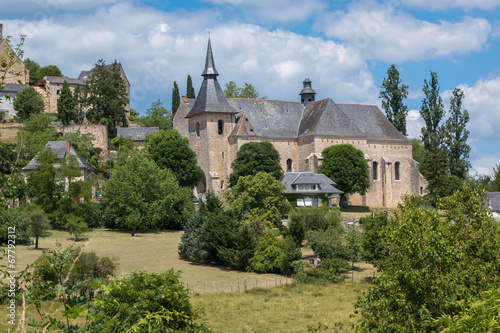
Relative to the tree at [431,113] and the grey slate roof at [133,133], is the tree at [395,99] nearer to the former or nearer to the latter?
the tree at [431,113]

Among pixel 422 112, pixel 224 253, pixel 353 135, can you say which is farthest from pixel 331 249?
pixel 422 112

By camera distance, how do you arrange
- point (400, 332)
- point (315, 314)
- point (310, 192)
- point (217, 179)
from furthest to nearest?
point (217, 179)
point (310, 192)
point (315, 314)
point (400, 332)

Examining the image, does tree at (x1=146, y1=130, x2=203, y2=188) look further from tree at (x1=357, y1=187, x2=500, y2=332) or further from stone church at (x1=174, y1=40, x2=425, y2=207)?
tree at (x1=357, y1=187, x2=500, y2=332)

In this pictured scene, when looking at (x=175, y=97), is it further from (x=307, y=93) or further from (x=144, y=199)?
(x=144, y=199)

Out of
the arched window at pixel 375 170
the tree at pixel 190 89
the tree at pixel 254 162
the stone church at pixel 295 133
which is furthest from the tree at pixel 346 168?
the tree at pixel 190 89

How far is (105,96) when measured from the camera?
7188 cm

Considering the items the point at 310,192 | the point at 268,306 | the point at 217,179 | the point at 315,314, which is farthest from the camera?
the point at 217,179

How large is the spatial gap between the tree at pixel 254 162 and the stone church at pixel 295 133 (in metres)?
1.93

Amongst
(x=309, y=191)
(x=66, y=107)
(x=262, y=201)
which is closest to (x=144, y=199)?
(x=262, y=201)

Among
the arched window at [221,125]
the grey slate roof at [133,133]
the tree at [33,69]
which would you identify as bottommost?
the arched window at [221,125]

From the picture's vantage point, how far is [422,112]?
63625 mm

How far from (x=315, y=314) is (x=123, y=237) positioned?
25.2 m

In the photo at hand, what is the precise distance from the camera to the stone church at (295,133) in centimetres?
6044

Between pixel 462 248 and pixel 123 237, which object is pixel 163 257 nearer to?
pixel 123 237
